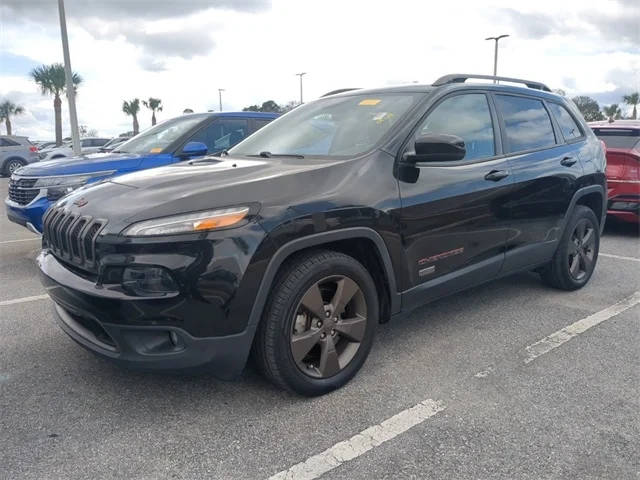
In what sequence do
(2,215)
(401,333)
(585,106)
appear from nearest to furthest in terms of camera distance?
(401,333), (2,215), (585,106)

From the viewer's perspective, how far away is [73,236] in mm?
2668

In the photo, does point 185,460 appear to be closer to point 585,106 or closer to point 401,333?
point 401,333

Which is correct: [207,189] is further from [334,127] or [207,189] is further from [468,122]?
[468,122]

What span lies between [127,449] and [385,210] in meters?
1.75

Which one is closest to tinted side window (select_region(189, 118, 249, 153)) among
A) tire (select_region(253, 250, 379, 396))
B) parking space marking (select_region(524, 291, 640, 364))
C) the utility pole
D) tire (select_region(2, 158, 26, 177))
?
tire (select_region(253, 250, 379, 396))

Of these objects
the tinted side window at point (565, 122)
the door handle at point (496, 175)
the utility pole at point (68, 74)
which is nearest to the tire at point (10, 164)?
the utility pole at point (68, 74)

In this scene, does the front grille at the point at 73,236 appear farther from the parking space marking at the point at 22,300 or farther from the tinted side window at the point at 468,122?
the tinted side window at the point at 468,122

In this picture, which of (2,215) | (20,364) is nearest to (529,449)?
(20,364)

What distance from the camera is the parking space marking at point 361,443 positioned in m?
2.25

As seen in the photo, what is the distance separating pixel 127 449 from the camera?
7.87 ft

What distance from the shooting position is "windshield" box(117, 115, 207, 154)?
20.1 feet

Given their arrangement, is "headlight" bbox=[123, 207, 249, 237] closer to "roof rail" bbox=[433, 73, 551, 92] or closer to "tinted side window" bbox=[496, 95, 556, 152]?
"roof rail" bbox=[433, 73, 551, 92]

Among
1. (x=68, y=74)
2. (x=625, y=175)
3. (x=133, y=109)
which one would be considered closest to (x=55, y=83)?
(x=133, y=109)

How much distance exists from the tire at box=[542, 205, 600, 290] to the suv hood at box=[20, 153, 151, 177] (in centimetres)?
426
